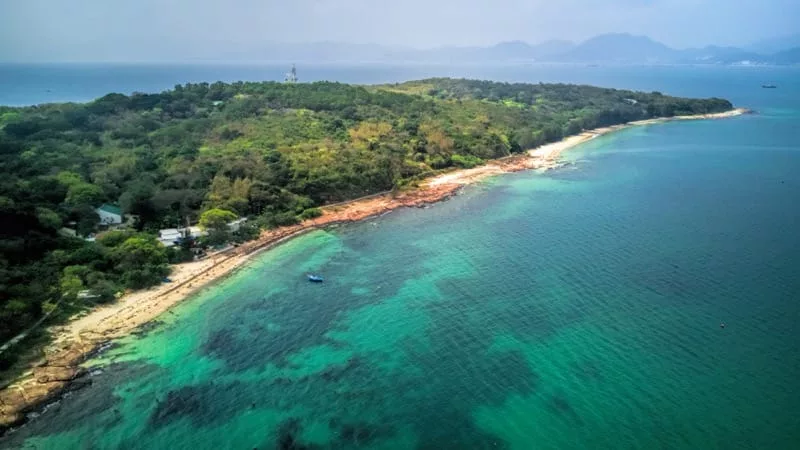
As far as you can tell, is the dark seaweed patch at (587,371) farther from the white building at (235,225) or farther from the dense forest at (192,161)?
the white building at (235,225)

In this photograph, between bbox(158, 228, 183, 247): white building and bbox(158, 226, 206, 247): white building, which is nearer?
bbox(158, 228, 183, 247): white building

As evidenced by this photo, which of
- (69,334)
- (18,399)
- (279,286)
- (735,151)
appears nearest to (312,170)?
(279,286)

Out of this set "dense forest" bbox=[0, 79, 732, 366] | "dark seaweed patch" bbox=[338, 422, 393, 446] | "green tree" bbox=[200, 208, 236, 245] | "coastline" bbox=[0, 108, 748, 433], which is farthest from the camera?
"green tree" bbox=[200, 208, 236, 245]

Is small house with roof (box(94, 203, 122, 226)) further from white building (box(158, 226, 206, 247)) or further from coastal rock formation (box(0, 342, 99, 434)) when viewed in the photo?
coastal rock formation (box(0, 342, 99, 434))

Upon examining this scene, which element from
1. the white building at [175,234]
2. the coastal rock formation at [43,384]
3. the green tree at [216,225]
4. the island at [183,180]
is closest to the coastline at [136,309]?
the coastal rock formation at [43,384]

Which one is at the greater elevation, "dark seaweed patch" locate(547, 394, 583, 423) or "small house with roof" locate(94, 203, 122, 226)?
"small house with roof" locate(94, 203, 122, 226)

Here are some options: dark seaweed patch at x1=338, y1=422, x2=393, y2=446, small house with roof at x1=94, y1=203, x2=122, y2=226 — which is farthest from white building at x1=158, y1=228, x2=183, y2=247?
dark seaweed patch at x1=338, y1=422, x2=393, y2=446

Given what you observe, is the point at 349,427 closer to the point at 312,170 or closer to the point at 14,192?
the point at 14,192
